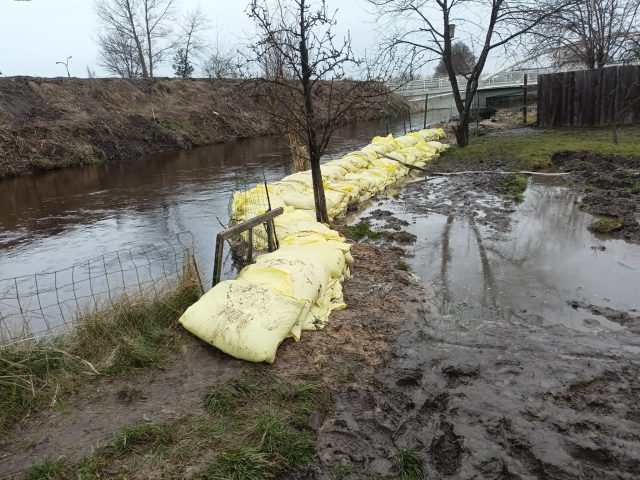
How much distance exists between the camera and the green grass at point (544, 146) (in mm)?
11086

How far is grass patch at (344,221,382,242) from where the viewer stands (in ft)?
22.4

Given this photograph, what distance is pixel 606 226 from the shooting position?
244 inches

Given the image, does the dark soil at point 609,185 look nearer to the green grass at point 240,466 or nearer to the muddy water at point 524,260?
the muddy water at point 524,260

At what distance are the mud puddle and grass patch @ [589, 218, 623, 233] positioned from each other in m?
0.24

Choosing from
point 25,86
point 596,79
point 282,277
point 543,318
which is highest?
point 25,86

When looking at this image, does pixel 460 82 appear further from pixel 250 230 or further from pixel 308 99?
pixel 250 230

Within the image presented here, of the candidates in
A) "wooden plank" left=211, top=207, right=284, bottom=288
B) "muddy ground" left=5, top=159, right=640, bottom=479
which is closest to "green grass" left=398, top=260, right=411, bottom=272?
"muddy ground" left=5, top=159, right=640, bottom=479

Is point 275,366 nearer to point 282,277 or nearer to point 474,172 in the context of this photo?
point 282,277

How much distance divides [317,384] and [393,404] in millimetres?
505

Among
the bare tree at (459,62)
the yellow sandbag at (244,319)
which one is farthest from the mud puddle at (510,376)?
the bare tree at (459,62)

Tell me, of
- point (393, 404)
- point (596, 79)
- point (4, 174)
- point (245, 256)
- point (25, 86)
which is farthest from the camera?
point (25, 86)

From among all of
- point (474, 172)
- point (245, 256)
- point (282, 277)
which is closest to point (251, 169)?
point (474, 172)

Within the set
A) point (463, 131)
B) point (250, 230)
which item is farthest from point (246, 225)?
point (463, 131)

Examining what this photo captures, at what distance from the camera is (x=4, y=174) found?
47.9 feet
